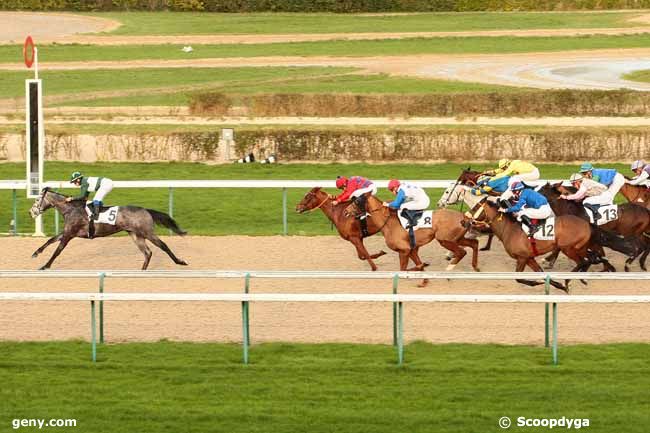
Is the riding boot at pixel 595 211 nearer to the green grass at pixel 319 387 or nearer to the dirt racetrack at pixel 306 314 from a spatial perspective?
the dirt racetrack at pixel 306 314

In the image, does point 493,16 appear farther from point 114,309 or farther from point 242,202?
point 114,309

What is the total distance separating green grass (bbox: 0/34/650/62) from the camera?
44844mm

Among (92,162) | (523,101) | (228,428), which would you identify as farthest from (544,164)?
(228,428)

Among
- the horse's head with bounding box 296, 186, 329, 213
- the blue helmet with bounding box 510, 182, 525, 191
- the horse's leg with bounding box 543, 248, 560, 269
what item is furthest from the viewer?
the horse's head with bounding box 296, 186, 329, 213

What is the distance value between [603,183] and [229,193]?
7552 millimetres

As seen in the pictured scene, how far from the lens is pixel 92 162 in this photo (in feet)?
82.6

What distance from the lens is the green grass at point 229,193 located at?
65.6 feet

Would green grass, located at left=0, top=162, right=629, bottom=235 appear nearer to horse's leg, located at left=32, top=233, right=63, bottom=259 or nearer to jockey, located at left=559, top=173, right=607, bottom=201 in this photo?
horse's leg, located at left=32, top=233, right=63, bottom=259

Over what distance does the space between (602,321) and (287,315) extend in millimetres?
2916

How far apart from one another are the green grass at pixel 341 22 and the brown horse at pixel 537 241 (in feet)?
122

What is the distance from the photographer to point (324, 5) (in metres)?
60.1

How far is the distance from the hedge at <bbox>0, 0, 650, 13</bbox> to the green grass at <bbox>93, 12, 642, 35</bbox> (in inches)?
47.1

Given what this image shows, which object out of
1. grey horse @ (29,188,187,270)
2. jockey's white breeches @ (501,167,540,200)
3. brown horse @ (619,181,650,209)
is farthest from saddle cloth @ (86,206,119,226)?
brown horse @ (619,181,650,209)

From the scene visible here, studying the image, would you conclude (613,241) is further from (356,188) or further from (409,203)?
(356,188)
